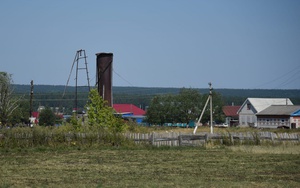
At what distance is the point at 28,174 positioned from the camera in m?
21.0

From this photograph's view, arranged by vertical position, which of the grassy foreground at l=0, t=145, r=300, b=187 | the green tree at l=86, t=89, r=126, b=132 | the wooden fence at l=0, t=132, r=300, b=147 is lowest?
the grassy foreground at l=0, t=145, r=300, b=187

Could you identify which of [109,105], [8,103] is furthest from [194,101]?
[109,105]

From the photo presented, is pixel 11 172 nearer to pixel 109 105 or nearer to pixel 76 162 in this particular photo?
pixel 76 162

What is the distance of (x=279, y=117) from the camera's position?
100750 millimetres

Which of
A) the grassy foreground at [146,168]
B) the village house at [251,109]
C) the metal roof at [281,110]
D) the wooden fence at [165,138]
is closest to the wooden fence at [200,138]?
the wooden fence at [165,138]

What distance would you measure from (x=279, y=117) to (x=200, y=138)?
2568 inches

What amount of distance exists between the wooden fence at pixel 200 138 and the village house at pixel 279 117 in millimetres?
54917

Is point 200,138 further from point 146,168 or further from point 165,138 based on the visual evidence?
point 146,168

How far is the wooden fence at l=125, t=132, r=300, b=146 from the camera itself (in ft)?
120

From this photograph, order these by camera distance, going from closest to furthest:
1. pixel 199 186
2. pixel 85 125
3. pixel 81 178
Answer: pixel 199 186 → pixel 81 178 → pixel 85 125

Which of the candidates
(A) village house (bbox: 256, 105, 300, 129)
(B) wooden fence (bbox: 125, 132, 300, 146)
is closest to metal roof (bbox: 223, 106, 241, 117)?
(A) village house (bbox: 256, 105, 300, 129)

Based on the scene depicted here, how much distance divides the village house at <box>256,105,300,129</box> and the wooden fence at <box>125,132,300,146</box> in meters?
54.9

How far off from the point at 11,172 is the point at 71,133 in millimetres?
14882

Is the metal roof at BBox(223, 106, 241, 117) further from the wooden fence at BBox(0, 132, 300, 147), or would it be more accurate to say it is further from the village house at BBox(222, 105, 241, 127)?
the wooden fence at BBox(0, 132, 300, 147)
